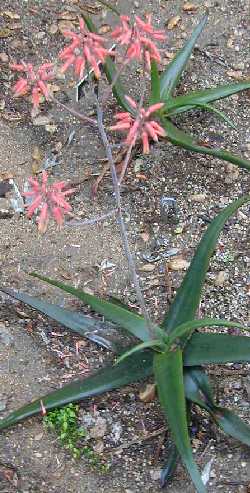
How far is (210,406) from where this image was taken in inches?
92.7

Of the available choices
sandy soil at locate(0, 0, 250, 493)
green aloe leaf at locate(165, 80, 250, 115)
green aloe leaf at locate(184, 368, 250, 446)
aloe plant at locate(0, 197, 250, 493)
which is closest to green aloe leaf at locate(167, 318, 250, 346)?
aloe plant at locate(0, 197, 250, 493)

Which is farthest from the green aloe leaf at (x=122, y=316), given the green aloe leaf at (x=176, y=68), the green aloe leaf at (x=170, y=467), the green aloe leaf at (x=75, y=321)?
the green aloe leaf at (x=176, y=68)

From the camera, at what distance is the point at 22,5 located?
3.70 meters

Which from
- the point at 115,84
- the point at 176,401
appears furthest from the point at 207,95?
the point at 176,401

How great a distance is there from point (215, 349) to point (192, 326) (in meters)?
0.22

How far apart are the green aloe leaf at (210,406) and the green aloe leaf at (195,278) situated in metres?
0.16

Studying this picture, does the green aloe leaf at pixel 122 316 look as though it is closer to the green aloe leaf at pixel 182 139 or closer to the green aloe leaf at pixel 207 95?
the green aloe leaf at pixel 182 139

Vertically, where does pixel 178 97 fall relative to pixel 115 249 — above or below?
above

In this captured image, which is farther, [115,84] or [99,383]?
[115,84]

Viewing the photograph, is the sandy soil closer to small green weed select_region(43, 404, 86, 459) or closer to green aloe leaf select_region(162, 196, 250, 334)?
small green weed select_region(43, 404, 86, 459)

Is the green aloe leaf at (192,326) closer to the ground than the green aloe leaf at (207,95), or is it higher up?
closer to the ground

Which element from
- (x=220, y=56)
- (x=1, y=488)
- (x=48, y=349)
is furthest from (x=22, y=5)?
(x=1, y=488)

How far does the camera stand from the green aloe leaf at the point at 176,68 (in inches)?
127

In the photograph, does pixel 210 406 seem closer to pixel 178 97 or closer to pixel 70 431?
pixel 70 431
